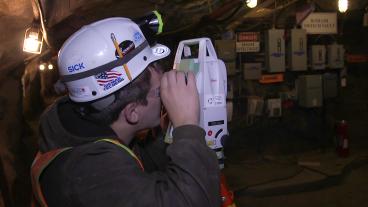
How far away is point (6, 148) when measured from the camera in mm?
4414

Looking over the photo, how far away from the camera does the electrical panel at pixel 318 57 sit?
21.5ft

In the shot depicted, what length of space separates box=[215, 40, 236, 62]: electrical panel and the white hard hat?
4.75m

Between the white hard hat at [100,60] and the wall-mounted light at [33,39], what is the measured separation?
93.9 inches

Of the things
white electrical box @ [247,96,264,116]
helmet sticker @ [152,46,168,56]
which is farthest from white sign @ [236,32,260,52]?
helmet sticker @ [152,46,168,56]

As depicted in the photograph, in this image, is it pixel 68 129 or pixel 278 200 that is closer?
pixel 68 129

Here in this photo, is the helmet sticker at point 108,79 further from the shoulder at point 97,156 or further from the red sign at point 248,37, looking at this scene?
the red sign at point 248,37

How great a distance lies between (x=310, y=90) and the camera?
21.4 ft

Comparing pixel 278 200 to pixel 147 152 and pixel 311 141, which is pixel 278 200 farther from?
pixel 147 152

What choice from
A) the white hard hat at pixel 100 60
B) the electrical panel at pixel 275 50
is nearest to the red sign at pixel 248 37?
the electrical panel at pixel 275 50

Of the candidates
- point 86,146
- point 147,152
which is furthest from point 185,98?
point 147,152

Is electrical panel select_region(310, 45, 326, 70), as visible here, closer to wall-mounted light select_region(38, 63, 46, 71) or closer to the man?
wall-mounted light select_region(38, 63, 46, 71)

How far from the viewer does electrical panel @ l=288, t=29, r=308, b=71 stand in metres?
6.31

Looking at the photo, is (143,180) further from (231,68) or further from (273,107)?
(273,107)

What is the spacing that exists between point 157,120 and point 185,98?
10.2 inches
